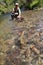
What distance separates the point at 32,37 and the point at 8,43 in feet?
4.29

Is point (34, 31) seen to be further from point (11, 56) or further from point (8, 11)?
point (8, 11)

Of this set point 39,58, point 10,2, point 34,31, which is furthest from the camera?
point 10,2

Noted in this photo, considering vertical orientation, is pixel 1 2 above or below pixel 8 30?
below

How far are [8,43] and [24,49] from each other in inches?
49.6

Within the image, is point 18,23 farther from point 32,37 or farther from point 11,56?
point 11,56

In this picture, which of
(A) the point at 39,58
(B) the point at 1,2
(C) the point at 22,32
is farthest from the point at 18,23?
(B) the point at 1,2

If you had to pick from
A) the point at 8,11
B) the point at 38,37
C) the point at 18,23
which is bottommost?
the point at 8,11

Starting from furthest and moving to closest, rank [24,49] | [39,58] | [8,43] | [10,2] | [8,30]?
[10,2]
[8,30]
[8,43]
[24,49]
[39,58]

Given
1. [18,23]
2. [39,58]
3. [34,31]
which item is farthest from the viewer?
[18,23]

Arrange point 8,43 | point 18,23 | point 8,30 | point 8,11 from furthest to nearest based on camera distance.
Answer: point 8,11
point 18,23
point 8,30
point 8,43

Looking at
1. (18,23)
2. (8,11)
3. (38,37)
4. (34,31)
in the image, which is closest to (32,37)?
(38,37)

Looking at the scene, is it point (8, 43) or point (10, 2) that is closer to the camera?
point (8, 43)

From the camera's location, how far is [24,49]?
9547 millimetres

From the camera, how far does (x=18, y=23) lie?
1479 cm
